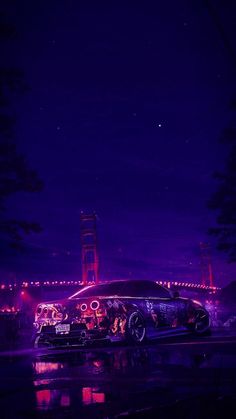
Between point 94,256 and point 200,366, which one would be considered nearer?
point 200,366

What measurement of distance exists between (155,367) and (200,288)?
304 feet

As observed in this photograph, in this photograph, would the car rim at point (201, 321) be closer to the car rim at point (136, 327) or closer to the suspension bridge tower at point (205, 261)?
the car rim at point (136, 327)

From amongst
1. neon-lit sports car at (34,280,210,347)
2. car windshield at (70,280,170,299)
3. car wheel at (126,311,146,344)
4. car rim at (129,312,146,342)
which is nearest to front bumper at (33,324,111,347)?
neon-lit sports car at (34,280,210,347)

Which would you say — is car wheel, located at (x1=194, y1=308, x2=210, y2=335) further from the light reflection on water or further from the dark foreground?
the light reflection on water

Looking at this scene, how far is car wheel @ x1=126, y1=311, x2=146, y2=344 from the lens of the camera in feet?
33.8

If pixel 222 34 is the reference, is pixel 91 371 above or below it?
below

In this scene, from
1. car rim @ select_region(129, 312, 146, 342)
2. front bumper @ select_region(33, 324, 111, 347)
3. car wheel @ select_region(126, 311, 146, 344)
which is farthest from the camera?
car rim @ select_region(129, 312, 146, 342)

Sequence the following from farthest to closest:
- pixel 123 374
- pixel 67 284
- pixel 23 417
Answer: pixel 67 284, pixel 123 374, pixel 23 417

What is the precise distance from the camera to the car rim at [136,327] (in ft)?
34.2

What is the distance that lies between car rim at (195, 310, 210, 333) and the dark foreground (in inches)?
151

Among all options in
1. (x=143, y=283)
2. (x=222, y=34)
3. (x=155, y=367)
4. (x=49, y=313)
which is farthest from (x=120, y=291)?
(x=222, y=34)

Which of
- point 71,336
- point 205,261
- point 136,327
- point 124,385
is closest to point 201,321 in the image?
point 136,327

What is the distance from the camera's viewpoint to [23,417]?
14.2ft

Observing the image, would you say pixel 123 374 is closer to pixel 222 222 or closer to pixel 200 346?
pixel 200 346
